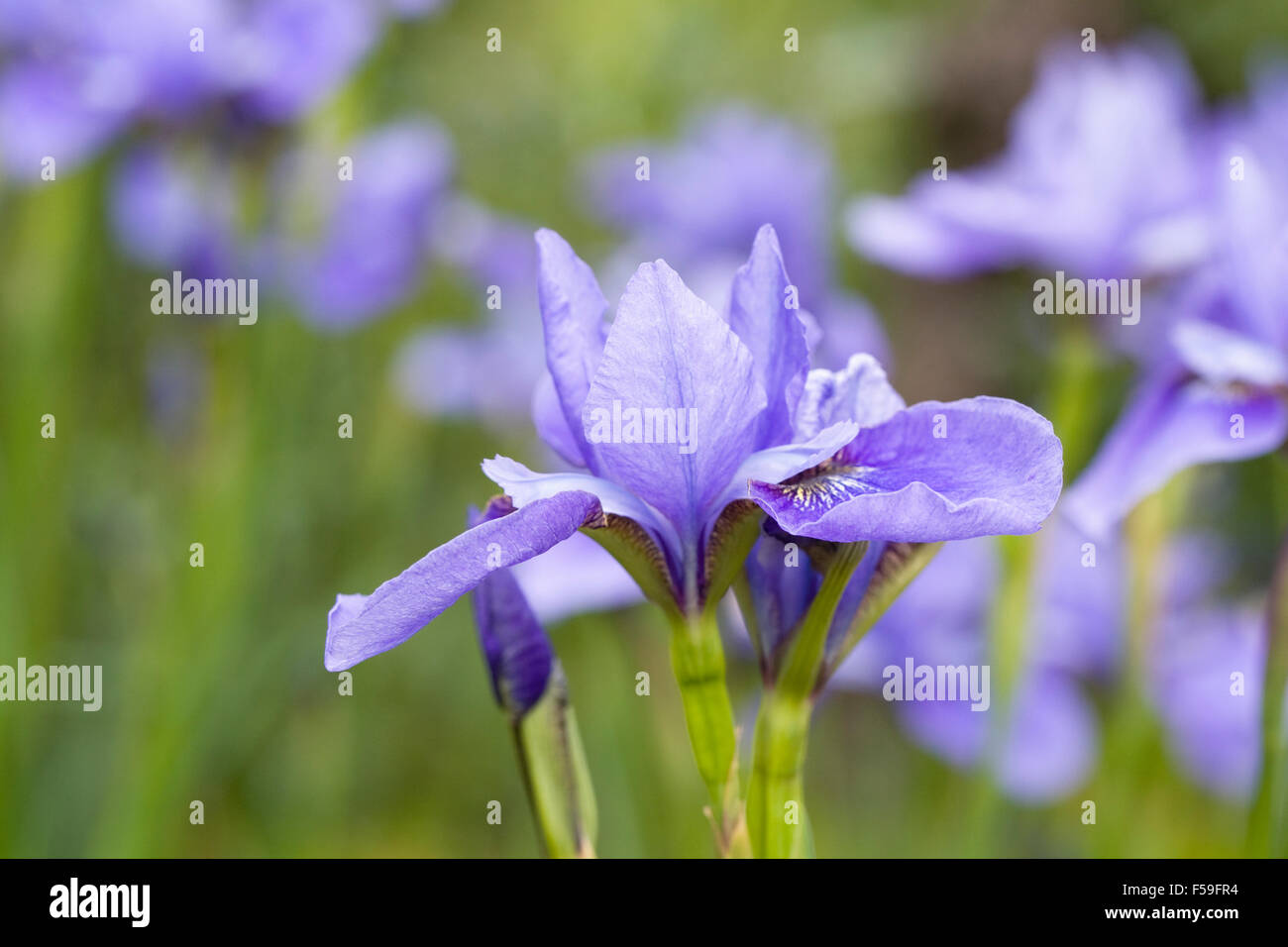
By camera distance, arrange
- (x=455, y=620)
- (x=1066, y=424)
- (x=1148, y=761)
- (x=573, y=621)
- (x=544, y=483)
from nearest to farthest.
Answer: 1. (x=544, y=483)
2. (x=1066, y=424)
3. (x=1148, y=761)
4. (x=573, y=621)
5. (x=455, y=620)

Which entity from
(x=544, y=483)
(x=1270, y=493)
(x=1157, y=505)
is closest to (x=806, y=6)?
(x=1270, y=493)

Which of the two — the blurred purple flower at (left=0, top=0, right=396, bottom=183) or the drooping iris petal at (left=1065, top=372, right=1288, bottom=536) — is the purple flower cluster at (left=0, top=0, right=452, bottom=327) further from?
the drooping iris petal at (left=1065, top=372, right=1288, bottom=536)

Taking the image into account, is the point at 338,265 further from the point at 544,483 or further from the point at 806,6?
the point at 806,6

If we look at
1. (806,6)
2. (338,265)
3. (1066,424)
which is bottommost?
(1066,424)

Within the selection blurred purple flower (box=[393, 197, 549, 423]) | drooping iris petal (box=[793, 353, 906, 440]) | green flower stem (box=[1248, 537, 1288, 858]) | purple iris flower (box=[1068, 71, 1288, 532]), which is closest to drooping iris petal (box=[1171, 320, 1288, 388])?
purple iris flower (box=[1068, 71, 1288, 532])

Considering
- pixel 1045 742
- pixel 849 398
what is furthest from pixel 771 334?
pixel 1045 742

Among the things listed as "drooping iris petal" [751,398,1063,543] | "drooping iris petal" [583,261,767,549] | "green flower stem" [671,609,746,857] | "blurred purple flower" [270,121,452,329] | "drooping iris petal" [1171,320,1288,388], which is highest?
"blurred purple flower" [270,121,452,329]

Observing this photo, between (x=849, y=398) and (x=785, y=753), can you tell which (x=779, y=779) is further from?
(x=849, y=398)
